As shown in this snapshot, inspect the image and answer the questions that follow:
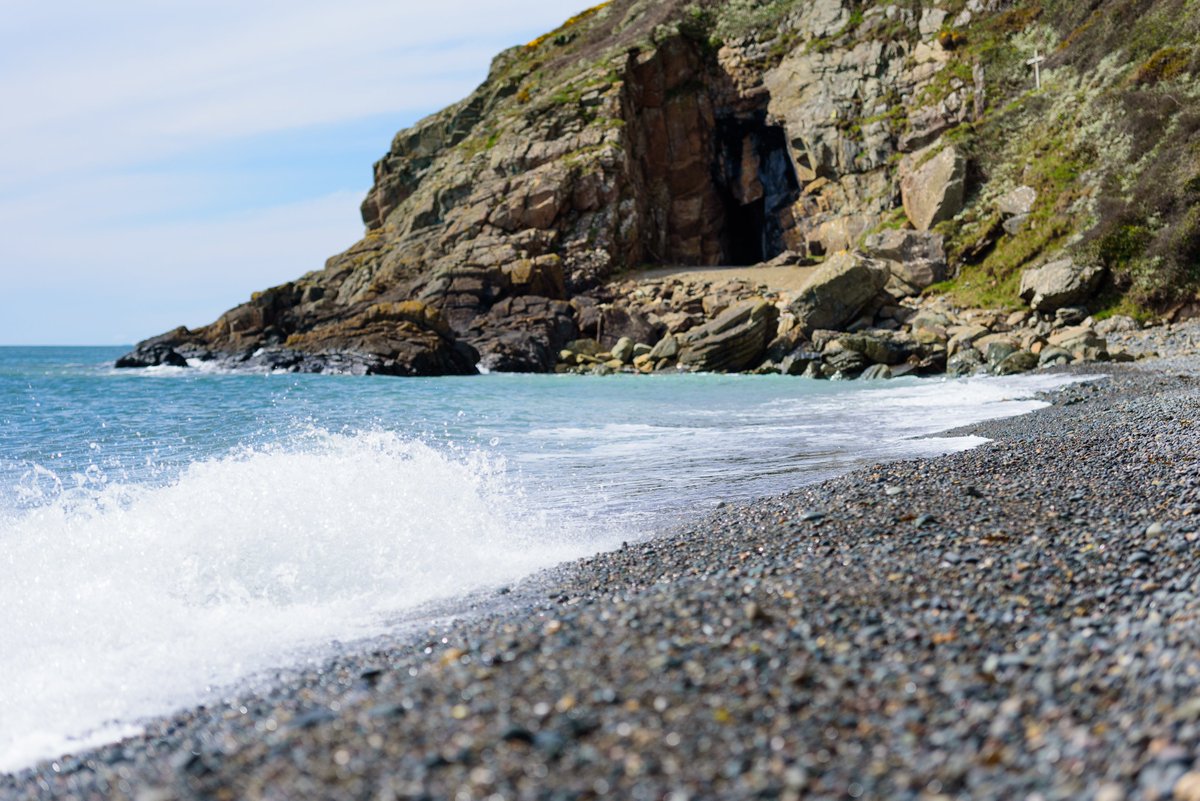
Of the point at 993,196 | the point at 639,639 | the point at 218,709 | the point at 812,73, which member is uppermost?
the point at 812,73

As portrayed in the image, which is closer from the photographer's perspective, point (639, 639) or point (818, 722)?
point (818, 722)

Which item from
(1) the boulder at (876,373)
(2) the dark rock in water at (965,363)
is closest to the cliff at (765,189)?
(2) the dark rock in water at (965,363)

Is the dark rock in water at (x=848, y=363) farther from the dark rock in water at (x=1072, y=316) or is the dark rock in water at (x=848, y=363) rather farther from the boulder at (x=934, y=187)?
the boulder at (x=934, y=187)

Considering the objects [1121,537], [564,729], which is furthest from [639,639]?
[1121,537]

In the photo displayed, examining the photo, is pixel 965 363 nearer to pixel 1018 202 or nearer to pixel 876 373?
pixel 876 373

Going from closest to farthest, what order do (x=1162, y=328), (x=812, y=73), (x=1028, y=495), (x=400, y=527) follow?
(x=1028, y=495) → (x=400, y=527) → (x=1162, y=328) → (x=812, y=73)

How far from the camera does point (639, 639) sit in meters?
4.62

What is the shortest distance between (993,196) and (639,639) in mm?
38205

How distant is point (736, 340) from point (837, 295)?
423 centimetres

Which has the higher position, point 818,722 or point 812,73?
point 812,73

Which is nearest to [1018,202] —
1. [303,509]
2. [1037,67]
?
[1037,67]

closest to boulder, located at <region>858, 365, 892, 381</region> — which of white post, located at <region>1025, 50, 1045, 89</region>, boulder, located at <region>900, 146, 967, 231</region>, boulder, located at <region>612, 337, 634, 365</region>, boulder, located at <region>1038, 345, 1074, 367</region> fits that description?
boulder, located at <region>1038, 345, 1074, 367</region>

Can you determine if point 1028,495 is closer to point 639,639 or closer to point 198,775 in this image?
point 639,639

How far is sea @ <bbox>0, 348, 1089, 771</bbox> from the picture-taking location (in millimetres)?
5957
